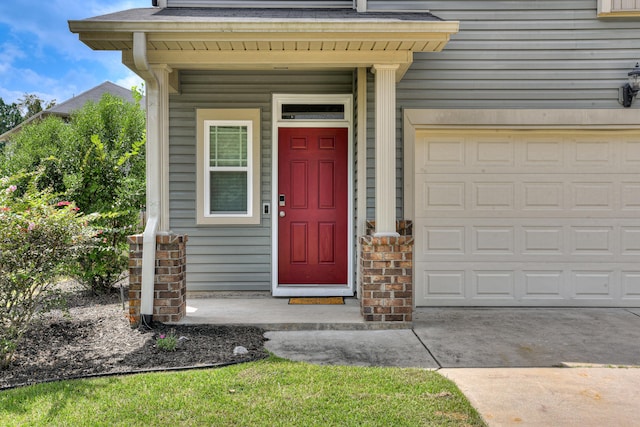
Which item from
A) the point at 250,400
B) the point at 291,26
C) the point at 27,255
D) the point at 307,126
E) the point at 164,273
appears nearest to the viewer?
the point at 250,400

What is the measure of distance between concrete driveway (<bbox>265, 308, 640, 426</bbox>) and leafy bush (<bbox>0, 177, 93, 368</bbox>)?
175 centimetres

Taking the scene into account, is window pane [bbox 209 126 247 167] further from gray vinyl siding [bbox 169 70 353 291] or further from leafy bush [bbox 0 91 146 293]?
leafy bush [bbox 0 91 146 293]

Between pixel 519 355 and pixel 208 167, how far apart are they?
3929 mm

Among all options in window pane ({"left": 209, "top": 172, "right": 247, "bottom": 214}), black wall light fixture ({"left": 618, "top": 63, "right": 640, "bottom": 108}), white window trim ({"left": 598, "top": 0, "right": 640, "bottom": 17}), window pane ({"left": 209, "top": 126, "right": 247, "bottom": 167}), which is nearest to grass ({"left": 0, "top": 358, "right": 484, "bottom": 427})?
window pane ({"left": 209, "top": 172, "right": 247, "bottom": 214})

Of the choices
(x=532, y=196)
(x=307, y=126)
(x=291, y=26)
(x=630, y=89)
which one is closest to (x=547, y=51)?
(x=630, y=89)

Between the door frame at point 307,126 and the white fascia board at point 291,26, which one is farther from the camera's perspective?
the door frame at point 307,126

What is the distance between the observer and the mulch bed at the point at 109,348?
3.22m

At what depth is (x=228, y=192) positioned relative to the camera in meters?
5.78

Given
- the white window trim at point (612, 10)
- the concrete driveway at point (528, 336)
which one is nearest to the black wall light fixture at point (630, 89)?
the white window trim at point (612, 10)

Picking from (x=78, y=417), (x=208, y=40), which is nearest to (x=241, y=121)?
(x=208, y=40)

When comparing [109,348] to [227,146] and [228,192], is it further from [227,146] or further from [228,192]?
[227,146]

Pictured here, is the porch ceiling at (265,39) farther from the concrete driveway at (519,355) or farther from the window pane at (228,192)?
the concrete driveway at (519,355)

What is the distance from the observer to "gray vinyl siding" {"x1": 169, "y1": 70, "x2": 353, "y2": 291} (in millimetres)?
5668

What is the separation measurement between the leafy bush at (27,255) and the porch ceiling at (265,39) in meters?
1.60
